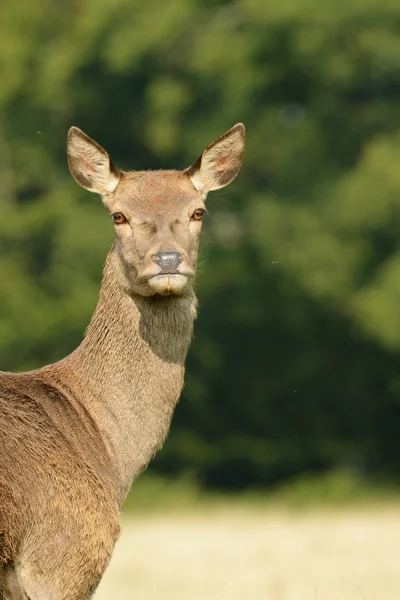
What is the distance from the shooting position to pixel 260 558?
54.1 feet

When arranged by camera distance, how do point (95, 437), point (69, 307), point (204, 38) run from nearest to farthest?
1. point (95, 437)
2. point (69, 307)
3. point (204, 38)

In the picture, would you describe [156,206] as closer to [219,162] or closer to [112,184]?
[112,184]

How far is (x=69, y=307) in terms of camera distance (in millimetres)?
28672

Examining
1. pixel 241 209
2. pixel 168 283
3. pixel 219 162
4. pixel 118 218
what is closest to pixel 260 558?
pixel 219 162

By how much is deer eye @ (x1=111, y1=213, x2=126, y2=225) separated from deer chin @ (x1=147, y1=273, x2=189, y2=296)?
0.56 m

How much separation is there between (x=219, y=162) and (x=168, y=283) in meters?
1.33

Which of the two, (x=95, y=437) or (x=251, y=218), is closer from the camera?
(x=95, y=437)

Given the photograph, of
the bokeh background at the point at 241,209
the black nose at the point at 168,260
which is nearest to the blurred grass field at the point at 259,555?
the black nose at the point at 168,260

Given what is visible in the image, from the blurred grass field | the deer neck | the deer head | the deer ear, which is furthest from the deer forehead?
the blurred grass field

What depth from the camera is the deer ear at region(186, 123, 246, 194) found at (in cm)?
806

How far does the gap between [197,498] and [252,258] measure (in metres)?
5.61

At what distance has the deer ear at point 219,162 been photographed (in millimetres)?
8062

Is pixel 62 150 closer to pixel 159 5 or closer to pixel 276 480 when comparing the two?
pixel 159 5

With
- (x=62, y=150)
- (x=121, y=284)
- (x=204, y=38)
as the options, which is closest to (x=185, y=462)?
(x=62, y=150)
